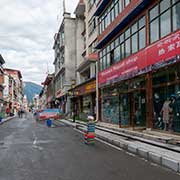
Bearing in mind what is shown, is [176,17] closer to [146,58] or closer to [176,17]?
[176,17]

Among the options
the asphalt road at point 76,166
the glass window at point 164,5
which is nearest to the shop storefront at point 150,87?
the glass window at point 164,5

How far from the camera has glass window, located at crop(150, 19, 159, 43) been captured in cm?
1577

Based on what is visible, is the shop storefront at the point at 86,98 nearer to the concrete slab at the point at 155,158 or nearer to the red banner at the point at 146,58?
the red banner at the point at 146,58

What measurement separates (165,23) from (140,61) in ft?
11.3

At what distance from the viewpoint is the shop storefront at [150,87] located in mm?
13953

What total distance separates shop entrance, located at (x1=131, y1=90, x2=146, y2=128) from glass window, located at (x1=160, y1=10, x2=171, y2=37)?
151 inches

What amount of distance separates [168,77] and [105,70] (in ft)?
39.1

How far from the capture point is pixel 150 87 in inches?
643

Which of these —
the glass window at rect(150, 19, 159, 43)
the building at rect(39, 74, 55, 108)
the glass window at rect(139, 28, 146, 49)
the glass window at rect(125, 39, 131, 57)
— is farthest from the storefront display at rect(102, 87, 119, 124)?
the building at rect(39, 74, 55, 108)

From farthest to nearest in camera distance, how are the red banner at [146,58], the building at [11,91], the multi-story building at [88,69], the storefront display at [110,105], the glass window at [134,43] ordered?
the building at [11,91]
the multi-story building at [88,69]
the storefront display at [110,105]
the glass window at [134,43]
the red banner at [146,58]

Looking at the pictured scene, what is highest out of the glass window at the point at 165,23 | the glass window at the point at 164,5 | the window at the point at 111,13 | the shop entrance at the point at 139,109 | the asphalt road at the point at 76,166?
the window at the point at 111,13

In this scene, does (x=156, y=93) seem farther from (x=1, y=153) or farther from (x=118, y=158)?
(x=1, y=153)

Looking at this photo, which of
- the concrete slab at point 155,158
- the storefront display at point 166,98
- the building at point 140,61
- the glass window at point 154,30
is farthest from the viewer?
the glass window at point 154,30

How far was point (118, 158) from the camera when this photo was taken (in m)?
10.6
